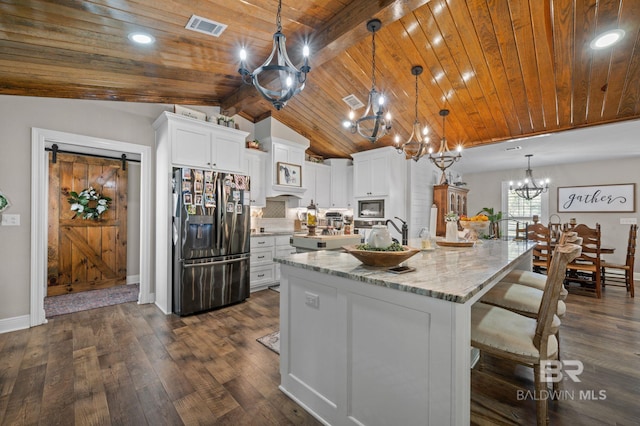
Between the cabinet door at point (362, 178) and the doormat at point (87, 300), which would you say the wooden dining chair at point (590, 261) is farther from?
the doormat at point (87, 300)

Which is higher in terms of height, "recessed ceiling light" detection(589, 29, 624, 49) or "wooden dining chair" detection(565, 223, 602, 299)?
"recessed ceiling light" detection(589, 29, 624, 49)

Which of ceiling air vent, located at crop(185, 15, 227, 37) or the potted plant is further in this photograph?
the potted plant

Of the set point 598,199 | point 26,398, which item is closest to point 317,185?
point 26,398

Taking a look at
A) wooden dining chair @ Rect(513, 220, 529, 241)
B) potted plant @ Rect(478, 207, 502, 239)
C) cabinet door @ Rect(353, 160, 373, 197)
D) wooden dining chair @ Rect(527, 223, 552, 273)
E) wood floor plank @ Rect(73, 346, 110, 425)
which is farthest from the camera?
cabinet door @ Rect(353, 160, 373, 197)

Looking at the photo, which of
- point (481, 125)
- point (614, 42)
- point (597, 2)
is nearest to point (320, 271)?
point (597, 2)

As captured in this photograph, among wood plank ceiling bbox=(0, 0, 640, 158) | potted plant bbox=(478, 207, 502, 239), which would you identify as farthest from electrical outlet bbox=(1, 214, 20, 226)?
potted plant bbox=(478, 207, 502, 239)

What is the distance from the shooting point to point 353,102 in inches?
166

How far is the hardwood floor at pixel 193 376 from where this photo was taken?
1689mm

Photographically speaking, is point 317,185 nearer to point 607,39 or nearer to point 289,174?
point 289,174

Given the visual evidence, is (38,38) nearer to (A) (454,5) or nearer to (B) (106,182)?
(B) (106,182)

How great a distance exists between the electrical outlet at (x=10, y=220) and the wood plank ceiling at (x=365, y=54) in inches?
53.4

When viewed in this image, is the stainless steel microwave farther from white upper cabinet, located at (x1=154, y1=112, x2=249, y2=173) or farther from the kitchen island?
the kitchen island

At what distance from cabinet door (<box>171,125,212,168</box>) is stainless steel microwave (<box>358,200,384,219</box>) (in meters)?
3.01

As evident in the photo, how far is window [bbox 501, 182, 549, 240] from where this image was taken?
6.53 metres
